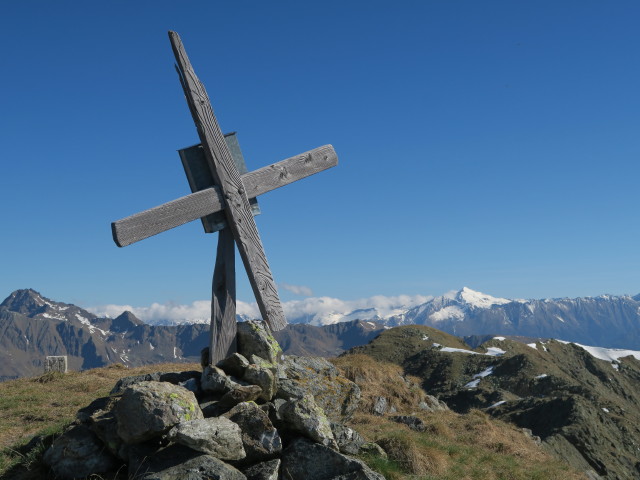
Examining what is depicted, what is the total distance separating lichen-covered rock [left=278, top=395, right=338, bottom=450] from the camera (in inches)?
359

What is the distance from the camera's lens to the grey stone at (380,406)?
1958 cm

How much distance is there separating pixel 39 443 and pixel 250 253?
559cm

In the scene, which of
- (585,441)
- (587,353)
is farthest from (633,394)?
(585,441)

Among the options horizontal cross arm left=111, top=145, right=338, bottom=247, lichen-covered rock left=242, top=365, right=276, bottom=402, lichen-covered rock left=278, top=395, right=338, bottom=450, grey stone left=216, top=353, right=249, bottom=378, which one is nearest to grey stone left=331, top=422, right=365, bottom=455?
lichen-covered rock left=278, top=395, right=338, bottom=450

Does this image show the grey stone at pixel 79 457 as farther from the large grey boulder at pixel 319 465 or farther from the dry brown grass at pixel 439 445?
the dry brown grass at pixel 439 445

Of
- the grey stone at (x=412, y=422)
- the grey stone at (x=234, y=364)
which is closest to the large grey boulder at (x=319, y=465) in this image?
the grey stone at (x=234, y=364)

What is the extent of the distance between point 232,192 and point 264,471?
14.6 ft

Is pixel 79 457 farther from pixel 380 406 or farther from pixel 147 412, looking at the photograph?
pixel 380 406

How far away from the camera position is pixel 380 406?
66.1ft

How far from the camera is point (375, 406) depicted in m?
19.9

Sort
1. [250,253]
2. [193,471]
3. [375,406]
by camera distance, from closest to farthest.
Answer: [193,471], [250,253], [375,406]

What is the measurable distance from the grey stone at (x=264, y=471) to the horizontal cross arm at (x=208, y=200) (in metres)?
3.90

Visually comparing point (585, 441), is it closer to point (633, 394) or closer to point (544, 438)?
point (544, 438)

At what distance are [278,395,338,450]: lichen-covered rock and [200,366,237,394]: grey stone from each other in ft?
3.36
